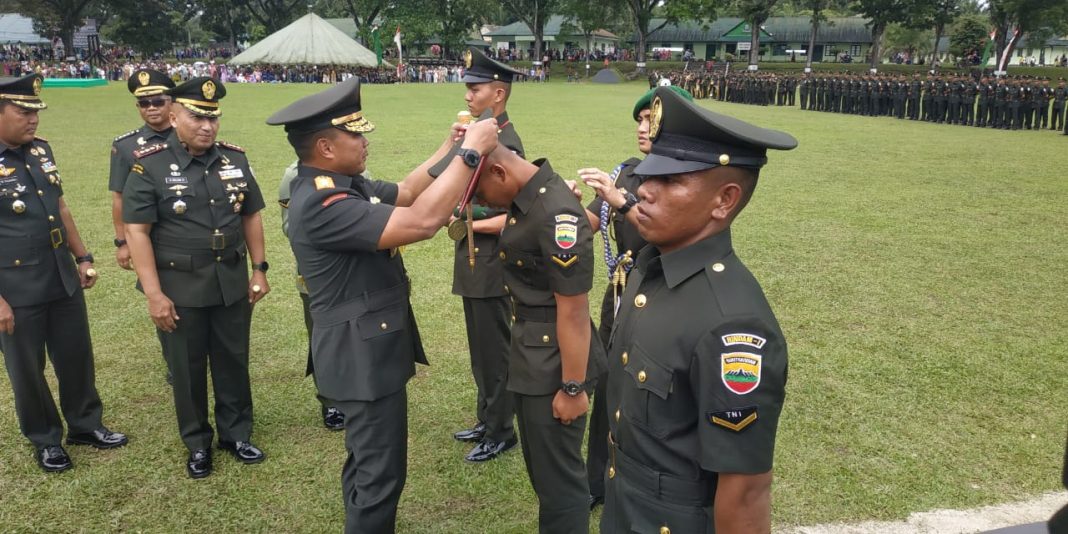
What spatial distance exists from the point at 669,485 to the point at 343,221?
1690 mm

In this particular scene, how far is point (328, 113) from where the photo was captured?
3.02 metres

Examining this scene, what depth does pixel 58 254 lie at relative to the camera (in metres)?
4.38

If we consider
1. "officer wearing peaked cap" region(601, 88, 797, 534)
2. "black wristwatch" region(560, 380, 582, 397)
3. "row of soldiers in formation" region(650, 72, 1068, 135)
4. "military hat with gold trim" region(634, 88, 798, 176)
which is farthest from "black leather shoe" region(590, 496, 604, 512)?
"row of soldiers in formation" region(650, 72, 1068, 135)

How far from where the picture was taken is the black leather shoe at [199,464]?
4254 millimetres

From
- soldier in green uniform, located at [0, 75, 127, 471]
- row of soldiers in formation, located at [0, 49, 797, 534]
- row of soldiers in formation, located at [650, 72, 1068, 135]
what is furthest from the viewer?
row of soldiers in formation, located at [650, 72, 1068, 135]

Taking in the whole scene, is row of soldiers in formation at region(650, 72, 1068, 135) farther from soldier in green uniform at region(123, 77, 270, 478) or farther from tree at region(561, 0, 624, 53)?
soldier in green uniform at region(123, 77, 270, 478)

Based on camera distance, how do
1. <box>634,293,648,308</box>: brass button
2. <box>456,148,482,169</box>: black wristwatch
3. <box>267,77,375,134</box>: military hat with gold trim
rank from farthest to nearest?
<box>267,77,375,134</box>: military hat with gold trim < <box>456,148,482,169</box>: black wristwatch < <box>634,293,648,308</box>: brass button

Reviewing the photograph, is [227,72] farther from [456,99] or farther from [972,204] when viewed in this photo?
[972,204]

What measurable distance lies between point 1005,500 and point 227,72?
188 ft

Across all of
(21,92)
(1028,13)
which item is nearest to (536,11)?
(1028,13)

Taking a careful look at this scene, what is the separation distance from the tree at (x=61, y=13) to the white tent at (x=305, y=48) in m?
18.3

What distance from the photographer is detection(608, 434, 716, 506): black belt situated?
2037mm

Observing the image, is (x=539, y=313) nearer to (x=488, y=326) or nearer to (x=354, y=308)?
(x=354, y=308)

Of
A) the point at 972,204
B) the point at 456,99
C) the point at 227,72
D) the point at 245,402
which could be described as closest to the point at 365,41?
the point at 227,72
